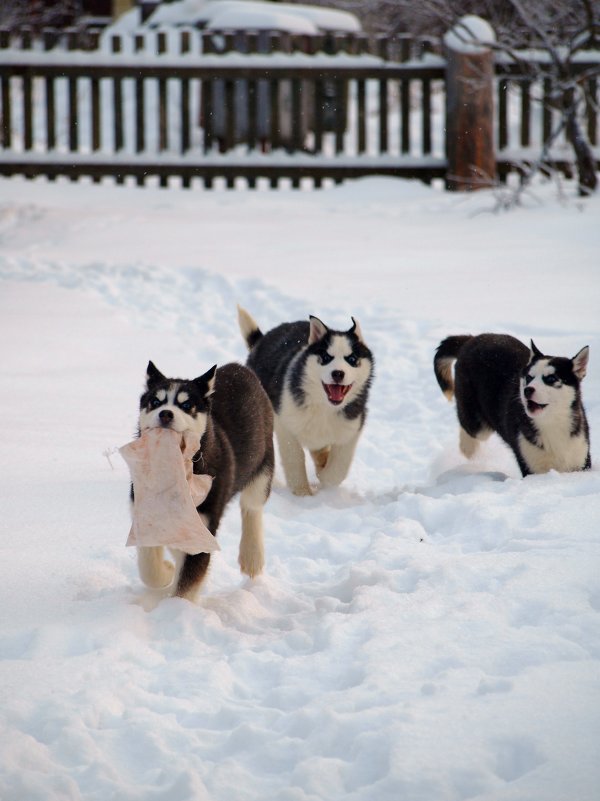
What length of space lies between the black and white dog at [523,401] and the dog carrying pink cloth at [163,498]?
2.24 metres

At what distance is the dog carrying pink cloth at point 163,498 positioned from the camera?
397 cm

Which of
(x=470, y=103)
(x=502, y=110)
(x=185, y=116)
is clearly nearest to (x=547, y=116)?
(x=502, y=110)

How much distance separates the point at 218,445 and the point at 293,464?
1.81 m

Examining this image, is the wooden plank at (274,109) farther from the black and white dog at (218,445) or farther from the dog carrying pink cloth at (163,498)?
the dog carrying pink cloth at (163,498)

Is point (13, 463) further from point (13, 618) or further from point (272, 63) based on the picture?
point (272, 63)

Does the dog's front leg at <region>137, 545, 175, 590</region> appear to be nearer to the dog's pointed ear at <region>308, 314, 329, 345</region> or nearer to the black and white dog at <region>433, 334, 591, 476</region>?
the dog's pointed ear at <region>308, 314, 329, 345</region>

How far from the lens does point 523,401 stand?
579cm

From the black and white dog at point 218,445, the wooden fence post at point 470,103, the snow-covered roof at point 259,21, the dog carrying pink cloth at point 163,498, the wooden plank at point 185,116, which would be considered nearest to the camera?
the dog carrying pink cloth at point 163,498

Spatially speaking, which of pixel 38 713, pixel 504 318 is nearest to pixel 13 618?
pixel 38 713

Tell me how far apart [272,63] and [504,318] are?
674cm

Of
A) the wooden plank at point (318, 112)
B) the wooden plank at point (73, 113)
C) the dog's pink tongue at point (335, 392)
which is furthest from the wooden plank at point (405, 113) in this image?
the dog's pink tongue at point (335, 392)

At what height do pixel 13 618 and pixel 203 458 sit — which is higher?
pixel 203 458

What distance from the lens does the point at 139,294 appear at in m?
9.41

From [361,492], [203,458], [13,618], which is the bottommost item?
[361,492]
